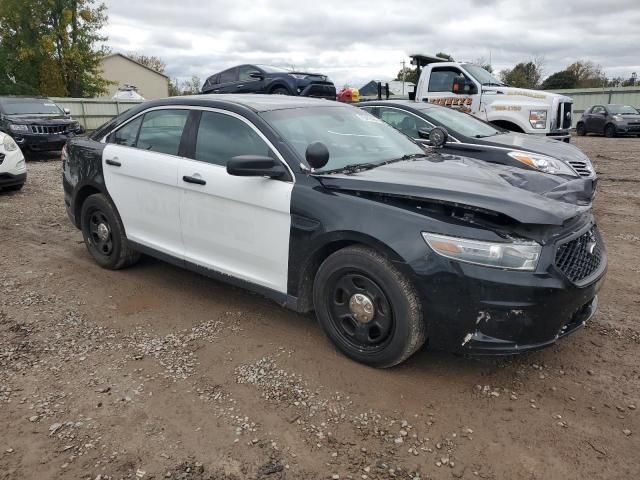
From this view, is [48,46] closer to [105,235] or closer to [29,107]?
[29,107]

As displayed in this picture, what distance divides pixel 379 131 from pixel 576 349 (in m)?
2.21

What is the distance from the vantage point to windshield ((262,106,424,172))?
371cm

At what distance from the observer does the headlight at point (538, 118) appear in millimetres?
9367

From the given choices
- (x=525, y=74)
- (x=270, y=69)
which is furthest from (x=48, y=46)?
(x=525, y=74)

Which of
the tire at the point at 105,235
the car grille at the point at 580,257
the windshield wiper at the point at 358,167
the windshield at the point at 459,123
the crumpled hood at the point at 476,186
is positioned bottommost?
the tire at the point at 105,235

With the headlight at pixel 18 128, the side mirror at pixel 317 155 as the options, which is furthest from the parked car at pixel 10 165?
the side mirror at pixel 317 155

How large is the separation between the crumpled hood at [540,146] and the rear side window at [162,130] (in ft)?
13.4

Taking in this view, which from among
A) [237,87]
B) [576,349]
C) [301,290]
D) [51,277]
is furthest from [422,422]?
[237,87]

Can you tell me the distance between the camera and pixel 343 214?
3176mm

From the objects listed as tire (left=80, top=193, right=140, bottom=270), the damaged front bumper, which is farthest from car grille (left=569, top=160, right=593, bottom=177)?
tire (left=80, top=193, right=140, bottom=270)

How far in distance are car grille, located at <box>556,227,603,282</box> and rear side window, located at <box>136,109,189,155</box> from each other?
2895 millimetres

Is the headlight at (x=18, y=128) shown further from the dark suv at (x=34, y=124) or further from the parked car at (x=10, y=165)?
Answer: the parked car at (x=10, y=165)

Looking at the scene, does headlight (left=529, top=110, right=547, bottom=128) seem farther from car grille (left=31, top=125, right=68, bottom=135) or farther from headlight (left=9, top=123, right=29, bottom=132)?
headlight (left=9, top=123, right=29, bottom=132)

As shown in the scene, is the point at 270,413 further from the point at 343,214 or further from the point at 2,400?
the point at 2,400
